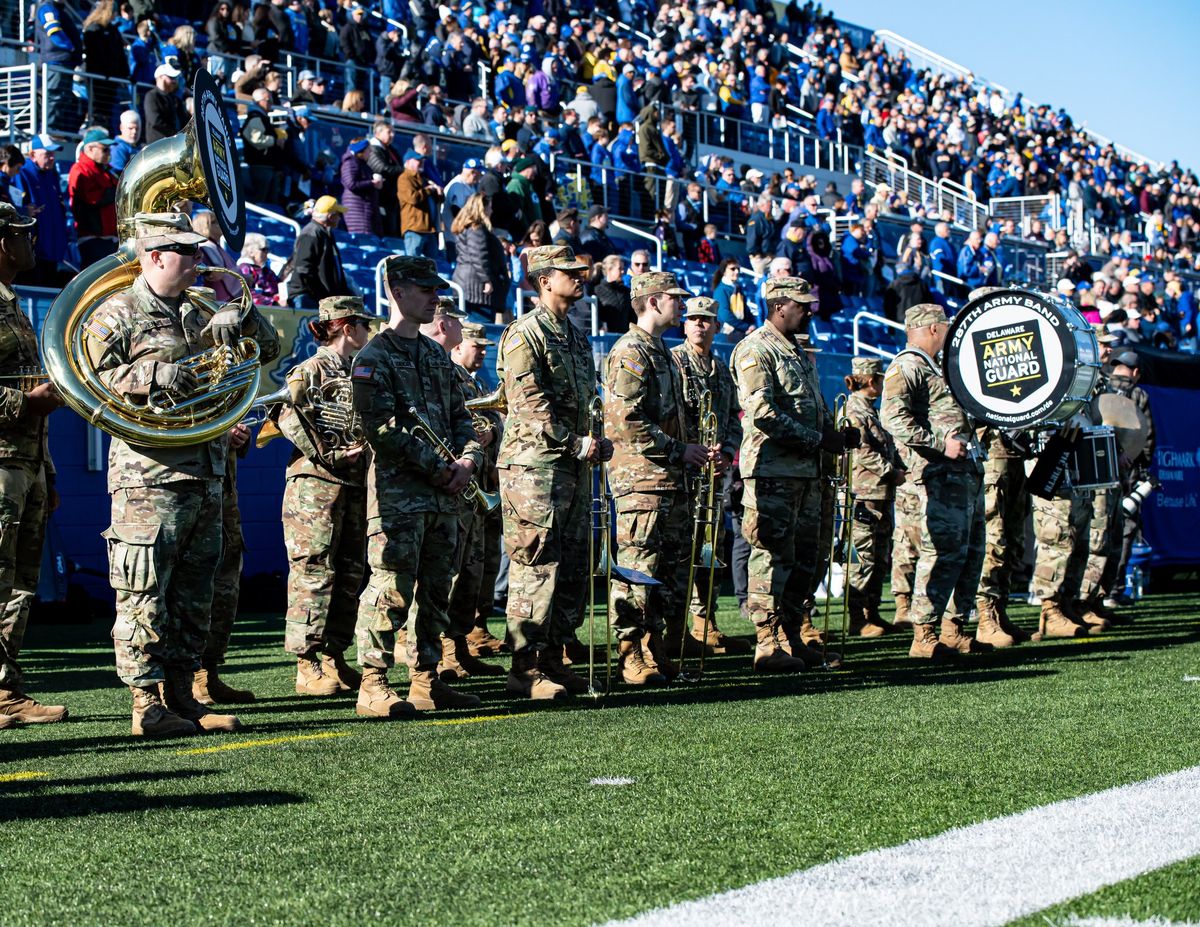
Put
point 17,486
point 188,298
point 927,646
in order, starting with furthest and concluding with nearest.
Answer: point 927,646
point 17,486
point 188,298

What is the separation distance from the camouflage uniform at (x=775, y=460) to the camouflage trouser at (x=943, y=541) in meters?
0.94

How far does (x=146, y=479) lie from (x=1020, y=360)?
18.8 ft

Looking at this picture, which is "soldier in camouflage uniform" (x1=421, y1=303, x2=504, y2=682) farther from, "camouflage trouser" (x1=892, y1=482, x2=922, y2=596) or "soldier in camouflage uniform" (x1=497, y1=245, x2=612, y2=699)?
"camouflage trouser" (x1=892, y1=482, x2=922, y2=596)

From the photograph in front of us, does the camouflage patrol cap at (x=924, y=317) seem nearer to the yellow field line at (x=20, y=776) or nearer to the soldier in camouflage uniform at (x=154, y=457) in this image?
the soldier in camouflage uniform at (x=154, y=457)

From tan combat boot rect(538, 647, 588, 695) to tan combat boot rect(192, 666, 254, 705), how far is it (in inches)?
60.1

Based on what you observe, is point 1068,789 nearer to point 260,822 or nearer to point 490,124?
point 260,822

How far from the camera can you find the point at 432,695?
7727 millimetres

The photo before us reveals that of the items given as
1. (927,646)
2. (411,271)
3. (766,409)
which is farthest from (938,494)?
(411,271)

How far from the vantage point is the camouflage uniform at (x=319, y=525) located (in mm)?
8688

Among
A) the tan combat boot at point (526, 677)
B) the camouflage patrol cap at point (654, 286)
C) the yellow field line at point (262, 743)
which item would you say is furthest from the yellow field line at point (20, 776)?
the camouflage patrol cap at point (654, 286)

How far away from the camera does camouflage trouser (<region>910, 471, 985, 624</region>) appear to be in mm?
10117

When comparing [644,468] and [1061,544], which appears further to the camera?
[1061,544]

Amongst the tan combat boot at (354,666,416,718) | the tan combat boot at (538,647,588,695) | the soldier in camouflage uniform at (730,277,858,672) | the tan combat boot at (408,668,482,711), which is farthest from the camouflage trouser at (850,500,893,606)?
the tan combat boot at (354,666,416,718)

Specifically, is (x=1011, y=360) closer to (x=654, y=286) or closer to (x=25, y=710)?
(x=654, y=286)
